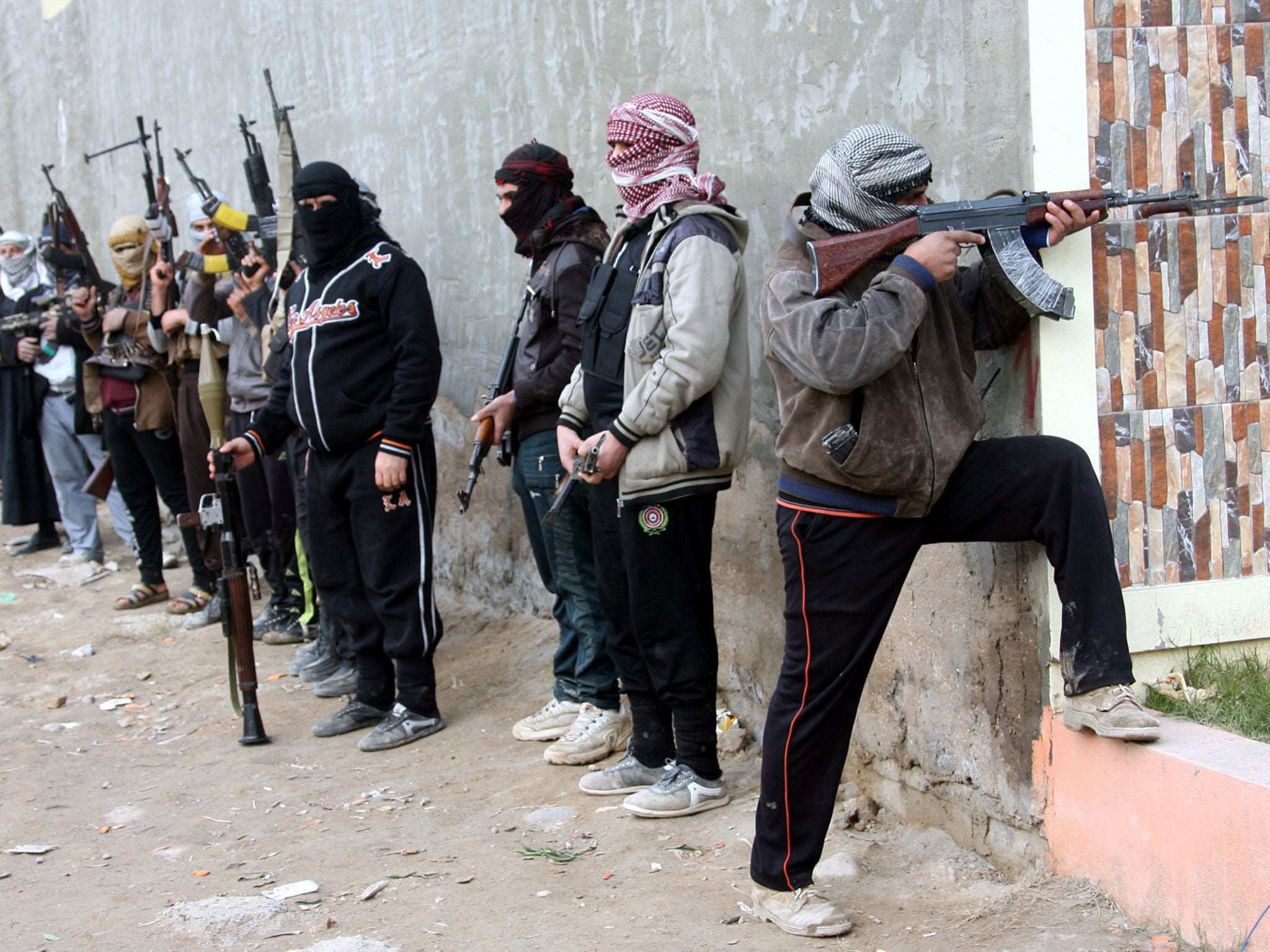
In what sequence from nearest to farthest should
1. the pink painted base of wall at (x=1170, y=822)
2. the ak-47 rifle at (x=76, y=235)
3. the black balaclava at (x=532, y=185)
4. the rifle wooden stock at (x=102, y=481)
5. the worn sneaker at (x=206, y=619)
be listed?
the pink painted base of wall at (x=1170, y=822)
the black balaclava at (x=532, y=185)
the worn sneaker at (x=206, y=619)
the rifle wooden stock at (x=102, y=481)
the ak-47 rifle at (x=76, y=235)

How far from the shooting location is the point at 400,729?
5102mm

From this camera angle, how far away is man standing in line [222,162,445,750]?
192 inches

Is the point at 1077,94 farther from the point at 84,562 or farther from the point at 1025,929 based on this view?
the point at 84,562

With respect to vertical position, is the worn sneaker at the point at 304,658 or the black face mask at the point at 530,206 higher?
the black face mask at the point at 530,206

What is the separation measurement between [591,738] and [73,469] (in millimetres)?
5680

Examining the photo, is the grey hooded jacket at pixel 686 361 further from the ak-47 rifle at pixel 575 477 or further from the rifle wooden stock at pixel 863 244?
the rifle wooden stock at pixel 863 244

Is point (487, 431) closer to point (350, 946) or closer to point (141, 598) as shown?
point (350, 946)

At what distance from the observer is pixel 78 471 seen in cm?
886

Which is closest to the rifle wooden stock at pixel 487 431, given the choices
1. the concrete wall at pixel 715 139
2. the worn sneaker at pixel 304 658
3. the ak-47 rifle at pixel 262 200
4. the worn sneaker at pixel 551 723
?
the concrete wall at pixel 715 139

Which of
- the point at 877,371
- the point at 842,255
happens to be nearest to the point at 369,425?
the point at 842,255

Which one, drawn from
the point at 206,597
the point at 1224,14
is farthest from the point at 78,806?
the point at 1224,14

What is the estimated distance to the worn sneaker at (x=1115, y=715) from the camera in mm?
2941

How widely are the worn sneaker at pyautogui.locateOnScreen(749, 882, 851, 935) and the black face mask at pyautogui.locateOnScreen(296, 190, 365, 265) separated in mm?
2977

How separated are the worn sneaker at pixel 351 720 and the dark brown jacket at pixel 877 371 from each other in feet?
9.10
